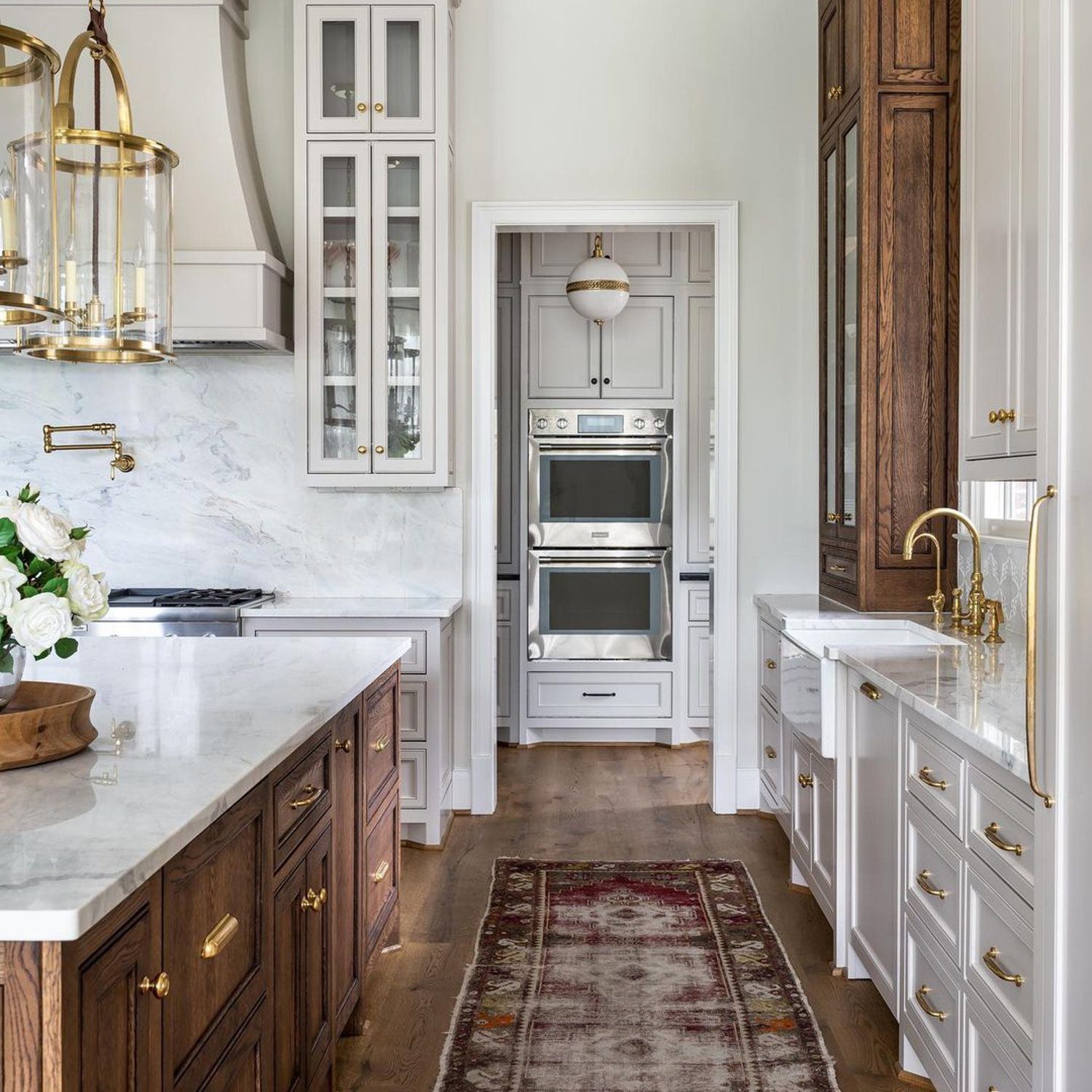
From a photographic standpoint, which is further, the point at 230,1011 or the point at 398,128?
the point at 398,128

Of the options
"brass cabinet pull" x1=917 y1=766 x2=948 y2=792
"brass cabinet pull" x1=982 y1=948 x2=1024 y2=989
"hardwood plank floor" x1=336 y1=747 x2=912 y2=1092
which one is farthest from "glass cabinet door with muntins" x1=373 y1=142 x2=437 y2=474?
"brass cabinet pull" x1=982 y1=948 x2=1024 y2=989

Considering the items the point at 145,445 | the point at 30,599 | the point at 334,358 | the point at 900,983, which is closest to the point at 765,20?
the point at 334,358

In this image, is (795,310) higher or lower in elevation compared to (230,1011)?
higher

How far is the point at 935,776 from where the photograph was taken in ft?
7.00

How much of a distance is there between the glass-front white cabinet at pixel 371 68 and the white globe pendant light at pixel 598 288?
1.24 m

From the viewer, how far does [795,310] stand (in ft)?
14.0

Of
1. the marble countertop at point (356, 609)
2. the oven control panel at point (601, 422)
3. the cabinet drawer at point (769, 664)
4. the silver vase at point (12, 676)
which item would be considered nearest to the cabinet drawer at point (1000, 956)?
the silver vase at point (12, 676)

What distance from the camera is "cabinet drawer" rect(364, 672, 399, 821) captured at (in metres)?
2.56

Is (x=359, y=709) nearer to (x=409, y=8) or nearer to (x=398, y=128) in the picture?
(x=398, y=128)

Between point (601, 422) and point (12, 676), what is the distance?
159 inches

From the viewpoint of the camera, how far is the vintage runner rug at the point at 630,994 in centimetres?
238

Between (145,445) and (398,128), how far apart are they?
5.01ft

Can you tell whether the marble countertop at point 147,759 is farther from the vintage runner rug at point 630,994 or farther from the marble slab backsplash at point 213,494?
the marble slab backsplash at point 213,494

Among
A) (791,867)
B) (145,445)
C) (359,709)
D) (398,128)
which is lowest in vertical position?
(791,867)
